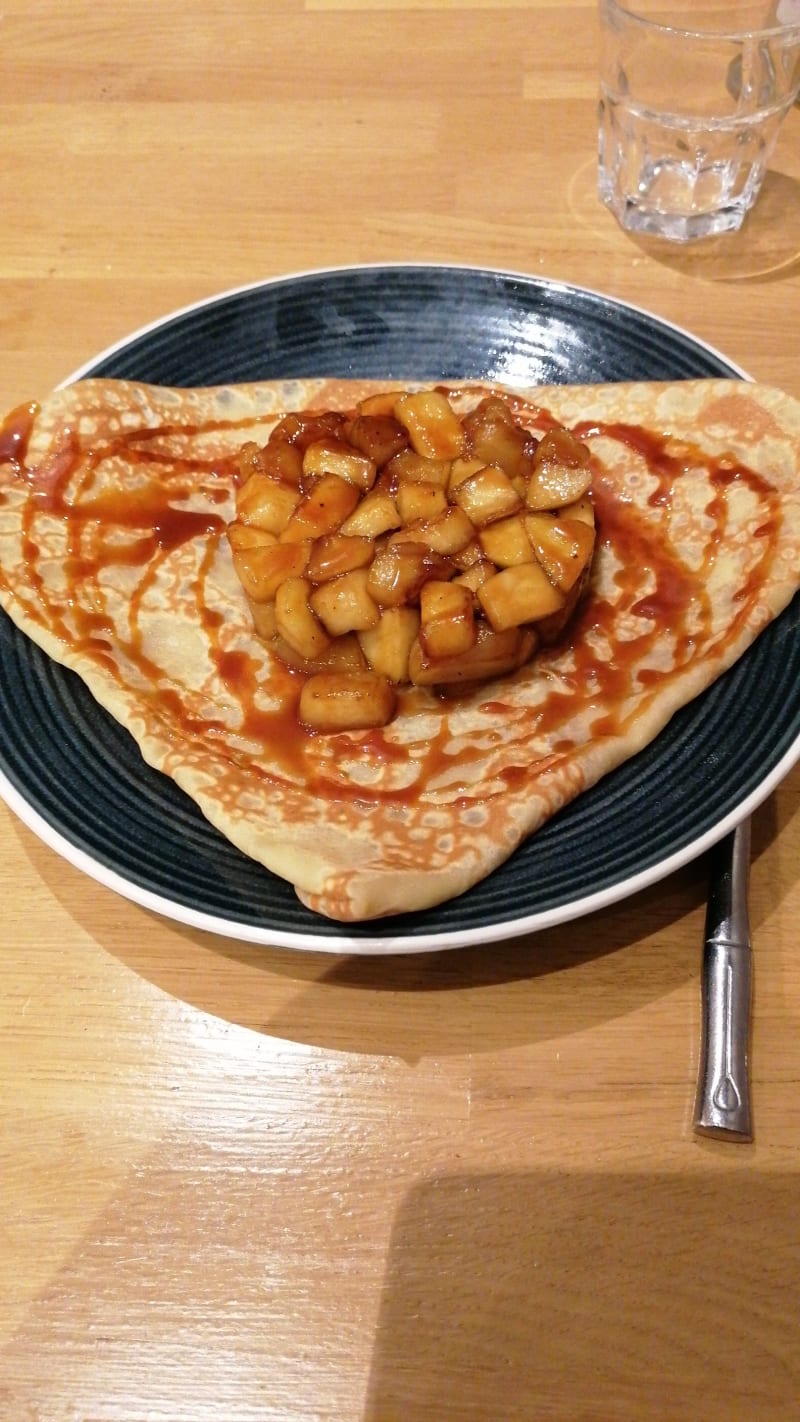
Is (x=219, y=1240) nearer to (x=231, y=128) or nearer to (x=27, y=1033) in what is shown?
(x=27, y=1033)

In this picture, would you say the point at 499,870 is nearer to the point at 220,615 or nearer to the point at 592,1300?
the point at 592,1300

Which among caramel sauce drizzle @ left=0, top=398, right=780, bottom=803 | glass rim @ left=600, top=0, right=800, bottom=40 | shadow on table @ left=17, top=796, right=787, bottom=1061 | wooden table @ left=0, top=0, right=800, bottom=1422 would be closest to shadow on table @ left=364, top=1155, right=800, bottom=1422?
wooden table @ left=0, top=0, right=800, bottom=1422

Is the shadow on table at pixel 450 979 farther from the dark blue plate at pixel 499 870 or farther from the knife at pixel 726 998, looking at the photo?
the dark blue plate at pixel 499 870

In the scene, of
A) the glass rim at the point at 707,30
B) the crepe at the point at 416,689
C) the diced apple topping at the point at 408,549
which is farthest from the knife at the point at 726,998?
the glass rim at the point at 707,30

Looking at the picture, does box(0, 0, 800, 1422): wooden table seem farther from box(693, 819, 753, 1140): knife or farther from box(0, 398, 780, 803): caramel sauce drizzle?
box(0, 398, 780, 803): caramel sauce drizzle

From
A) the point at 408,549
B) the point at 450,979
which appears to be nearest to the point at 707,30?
the point at 408,549
